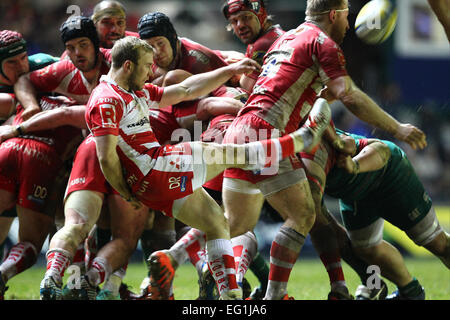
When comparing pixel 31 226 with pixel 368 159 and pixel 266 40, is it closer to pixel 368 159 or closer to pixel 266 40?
pixel 266 40

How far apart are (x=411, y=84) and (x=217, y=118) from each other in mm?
11354

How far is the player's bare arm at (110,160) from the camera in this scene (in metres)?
4.60

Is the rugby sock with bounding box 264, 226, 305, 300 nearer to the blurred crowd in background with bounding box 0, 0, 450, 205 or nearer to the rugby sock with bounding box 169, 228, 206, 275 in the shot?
the rugby sock with bounding box 169, 228, 206, 275

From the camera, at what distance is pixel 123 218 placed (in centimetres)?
576

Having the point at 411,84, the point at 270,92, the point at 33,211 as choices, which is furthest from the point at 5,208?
the point at 411,84

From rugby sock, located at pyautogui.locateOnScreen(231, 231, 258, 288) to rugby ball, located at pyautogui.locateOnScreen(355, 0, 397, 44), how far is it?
1990 millimetres

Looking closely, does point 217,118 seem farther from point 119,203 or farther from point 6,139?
point 6,139

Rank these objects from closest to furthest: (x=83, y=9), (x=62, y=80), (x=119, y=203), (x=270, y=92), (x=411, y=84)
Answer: (x=270, y=92) → (x=119, y=203) → (x=62, y=80) → (x=83, y=9) → (x=411, y=84)

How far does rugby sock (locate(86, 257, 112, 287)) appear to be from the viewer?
5.51 m

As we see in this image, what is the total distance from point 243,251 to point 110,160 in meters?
1.64

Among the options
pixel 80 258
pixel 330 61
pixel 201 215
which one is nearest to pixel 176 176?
pixel 201 215

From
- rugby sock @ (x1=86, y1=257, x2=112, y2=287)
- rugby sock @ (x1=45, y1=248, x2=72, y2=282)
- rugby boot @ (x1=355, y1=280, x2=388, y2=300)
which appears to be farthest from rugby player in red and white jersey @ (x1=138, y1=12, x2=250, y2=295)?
rugby boot @ (x1=355, y1=280, x2=388, y2=300)
